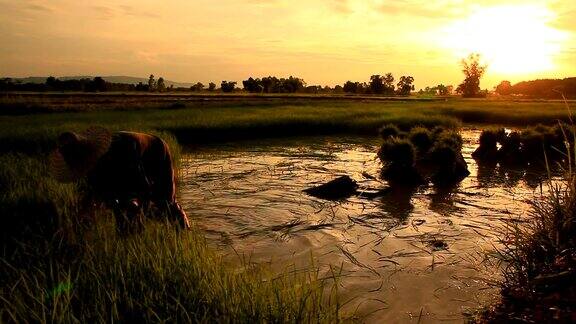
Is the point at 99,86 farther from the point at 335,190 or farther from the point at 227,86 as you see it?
the point at 335,190

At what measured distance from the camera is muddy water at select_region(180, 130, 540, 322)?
4.30 metres

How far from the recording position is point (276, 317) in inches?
106

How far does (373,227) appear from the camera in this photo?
6516 millimetres

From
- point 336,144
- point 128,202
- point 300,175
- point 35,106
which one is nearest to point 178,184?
point 300,175

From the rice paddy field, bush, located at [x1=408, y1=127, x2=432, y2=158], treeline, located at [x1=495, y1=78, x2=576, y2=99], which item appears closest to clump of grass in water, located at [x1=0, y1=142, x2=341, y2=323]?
the rice paddy field

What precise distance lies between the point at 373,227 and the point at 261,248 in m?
1.80

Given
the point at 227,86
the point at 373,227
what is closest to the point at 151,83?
the point at 227,86

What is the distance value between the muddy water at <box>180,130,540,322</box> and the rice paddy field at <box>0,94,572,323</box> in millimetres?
24

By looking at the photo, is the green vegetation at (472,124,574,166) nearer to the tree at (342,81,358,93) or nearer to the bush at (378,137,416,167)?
the bush at (378,137,416,167)

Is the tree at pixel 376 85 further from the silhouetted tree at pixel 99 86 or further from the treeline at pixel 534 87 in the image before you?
the silhouetted tree at pixel 99 86

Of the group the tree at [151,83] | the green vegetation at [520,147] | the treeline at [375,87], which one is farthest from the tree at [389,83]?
the green vegetation at [520,147]

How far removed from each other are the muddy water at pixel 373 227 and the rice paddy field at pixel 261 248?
2cm

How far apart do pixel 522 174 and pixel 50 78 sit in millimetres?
71510

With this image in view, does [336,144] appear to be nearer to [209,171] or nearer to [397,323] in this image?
[209,171]
